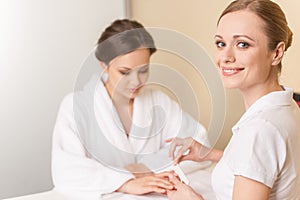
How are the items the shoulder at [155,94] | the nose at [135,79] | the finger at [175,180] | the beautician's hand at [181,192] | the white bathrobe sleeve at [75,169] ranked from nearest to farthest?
1. the beautician's hand at [181,192]
2. the finger at [175,180]
3. the white bathrobe sleeve at [75,169]
4. the nose at [135,79]
5. the shoulder at [155,94]

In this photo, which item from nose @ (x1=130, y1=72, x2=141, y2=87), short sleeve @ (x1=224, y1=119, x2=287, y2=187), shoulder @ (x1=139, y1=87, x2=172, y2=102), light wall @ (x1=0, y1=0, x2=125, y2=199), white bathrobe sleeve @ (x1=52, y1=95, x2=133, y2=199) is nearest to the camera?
short sleeve @ (x1=224, y1=119, x2=287, y2=187)

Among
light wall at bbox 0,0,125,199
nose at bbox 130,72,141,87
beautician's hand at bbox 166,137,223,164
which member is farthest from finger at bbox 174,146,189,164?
light wall at bbox 0,0,125,199

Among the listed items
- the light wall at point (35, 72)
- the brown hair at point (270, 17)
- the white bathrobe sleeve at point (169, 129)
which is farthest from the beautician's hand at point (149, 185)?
the light wall at point (35, 72)

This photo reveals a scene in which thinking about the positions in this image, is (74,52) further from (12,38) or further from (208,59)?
(208,59)

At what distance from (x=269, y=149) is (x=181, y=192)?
31 centimetres

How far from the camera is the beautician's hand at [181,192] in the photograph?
97cm

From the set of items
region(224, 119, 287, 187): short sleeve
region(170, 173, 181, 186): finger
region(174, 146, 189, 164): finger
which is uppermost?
region(224, 119, 287, 187): short sleeve

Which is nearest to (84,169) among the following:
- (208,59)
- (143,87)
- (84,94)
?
(84,94)

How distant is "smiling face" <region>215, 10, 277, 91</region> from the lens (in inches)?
32.1

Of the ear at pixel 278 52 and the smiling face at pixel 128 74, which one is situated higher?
the ear at pixel 278 52

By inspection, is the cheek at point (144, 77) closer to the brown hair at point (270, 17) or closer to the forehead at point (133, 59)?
the forehead at point (133, 59)

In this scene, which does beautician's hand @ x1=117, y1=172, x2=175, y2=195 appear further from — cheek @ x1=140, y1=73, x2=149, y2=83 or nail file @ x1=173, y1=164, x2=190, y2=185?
cheek @ x1=140, y1=73, x2=149, y2=83

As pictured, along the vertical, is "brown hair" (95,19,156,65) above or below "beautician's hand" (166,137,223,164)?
above

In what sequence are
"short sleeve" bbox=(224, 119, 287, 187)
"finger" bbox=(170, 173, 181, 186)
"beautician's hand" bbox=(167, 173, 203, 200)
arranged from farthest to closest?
"finger" bbox=(170, 173, 181, 186) < "beautician's hand" bbox=(167, 173, 203, 200) < "short sleeve" bbox=(224, 119, 287, 187)
